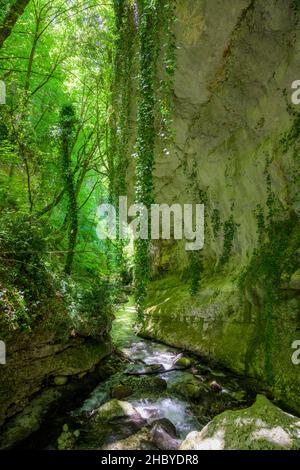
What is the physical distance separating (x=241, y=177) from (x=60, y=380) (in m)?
6.05

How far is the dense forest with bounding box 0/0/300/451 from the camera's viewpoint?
4586 mm

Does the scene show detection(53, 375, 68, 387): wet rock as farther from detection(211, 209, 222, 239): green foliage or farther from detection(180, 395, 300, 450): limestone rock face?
detection(211, 209, 222, 239): green foliage

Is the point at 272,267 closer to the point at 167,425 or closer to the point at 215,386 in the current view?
the point at 215,386

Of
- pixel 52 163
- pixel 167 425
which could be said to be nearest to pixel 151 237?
pixel 167 425

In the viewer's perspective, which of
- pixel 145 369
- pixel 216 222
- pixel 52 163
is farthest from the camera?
pixel 52 163

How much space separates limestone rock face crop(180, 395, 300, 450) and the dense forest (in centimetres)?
2

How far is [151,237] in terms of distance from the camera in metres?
6.80

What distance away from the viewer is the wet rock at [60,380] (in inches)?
215

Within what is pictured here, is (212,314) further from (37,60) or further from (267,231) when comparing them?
(37,60)

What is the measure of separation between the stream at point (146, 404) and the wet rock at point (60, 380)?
0.50 meters

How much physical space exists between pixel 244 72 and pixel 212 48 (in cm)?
97

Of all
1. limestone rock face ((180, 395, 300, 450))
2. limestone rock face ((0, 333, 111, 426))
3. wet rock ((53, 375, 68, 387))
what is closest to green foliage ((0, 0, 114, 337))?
limestone rock face ((0, 333, 111, 426))
